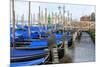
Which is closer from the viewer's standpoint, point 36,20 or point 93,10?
point 36,20

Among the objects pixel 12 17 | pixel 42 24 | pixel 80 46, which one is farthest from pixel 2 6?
pixel 80 46

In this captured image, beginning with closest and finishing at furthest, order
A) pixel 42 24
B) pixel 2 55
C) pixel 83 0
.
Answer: pixel 2 55 < pixel 42 24 < pixel 83 0

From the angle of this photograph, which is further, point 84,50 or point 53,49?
point 84,50

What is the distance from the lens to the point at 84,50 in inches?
115

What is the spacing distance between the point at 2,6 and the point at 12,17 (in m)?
0.20

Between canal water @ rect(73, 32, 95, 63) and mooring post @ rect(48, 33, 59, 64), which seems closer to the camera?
mooring post @ rect(48, 33, 59, 64)

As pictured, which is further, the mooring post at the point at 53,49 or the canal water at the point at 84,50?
the canal water at the point at 84,50

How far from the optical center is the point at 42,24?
2727 mm

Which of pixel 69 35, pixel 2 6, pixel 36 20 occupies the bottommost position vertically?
pixel 69 35

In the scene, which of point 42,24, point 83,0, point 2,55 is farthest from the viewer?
point 83,0

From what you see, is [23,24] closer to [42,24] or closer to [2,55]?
[42,24]

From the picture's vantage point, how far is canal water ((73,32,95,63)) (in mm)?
2881

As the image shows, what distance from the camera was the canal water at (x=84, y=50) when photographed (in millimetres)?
2881

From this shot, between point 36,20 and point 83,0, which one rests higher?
point 83,0
